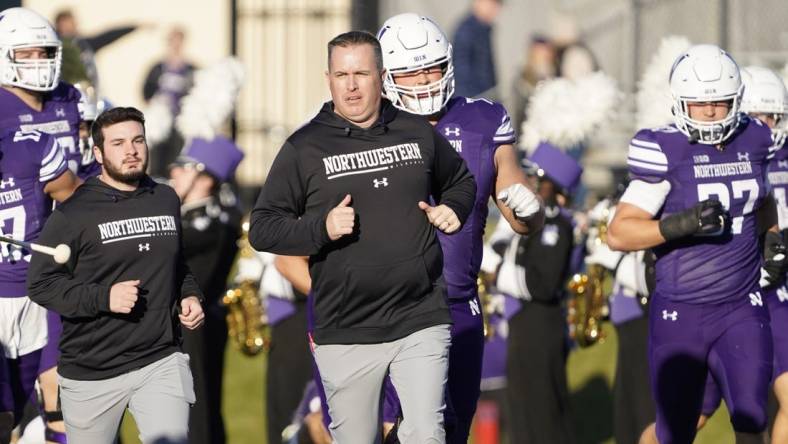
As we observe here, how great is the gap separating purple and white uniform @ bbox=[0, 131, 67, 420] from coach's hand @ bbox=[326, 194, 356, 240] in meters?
2.32

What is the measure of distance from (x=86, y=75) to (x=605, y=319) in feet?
12.1

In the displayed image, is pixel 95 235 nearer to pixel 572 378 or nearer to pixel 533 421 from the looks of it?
pixel 533 421

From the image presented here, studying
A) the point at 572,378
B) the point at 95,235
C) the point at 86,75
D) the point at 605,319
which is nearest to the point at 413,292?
the point at 95,235

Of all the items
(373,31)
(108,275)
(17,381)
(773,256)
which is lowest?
(17,381)

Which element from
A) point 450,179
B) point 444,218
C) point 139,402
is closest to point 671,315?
point 450,179

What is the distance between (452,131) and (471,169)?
0.18 meters

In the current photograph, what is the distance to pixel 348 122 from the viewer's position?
6.87 metres

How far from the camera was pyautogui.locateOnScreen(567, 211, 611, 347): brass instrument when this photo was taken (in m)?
10.9

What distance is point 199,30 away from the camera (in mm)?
20906

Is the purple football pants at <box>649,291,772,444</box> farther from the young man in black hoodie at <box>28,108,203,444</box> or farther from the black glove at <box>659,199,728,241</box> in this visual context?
the young man in black hoodie at <box>28,108,203,444</box>

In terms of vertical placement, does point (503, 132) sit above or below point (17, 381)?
above

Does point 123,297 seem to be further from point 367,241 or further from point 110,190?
point 367,241

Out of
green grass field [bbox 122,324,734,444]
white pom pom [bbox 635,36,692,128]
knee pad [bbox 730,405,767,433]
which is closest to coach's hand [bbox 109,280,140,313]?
knee pad [bbox 730,405,767,433]

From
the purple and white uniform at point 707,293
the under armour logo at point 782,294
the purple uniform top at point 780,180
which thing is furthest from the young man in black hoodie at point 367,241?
the purple uniform top at point 780,180
